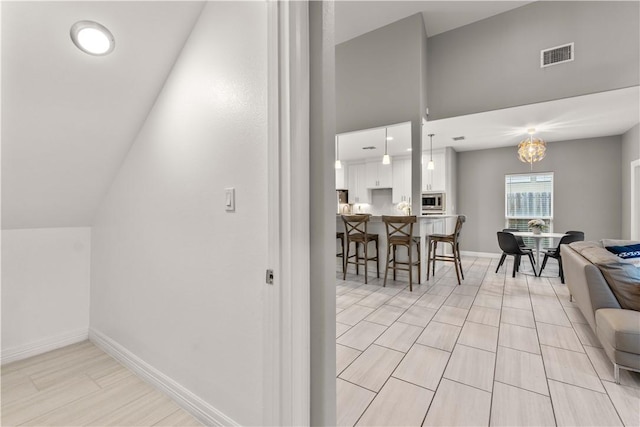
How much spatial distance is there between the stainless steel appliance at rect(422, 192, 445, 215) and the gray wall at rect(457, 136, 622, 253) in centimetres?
112

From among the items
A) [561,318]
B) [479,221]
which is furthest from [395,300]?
[479,221]

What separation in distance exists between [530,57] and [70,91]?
213 inches

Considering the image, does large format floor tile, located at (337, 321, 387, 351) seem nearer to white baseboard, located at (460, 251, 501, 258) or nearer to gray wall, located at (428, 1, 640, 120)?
gray wall, located at (428, 1, 640, 120)

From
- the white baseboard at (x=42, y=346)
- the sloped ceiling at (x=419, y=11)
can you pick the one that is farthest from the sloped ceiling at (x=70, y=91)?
the sloped ceiling at (x=419, y=11)

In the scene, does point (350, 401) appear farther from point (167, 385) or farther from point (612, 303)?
point (612, 303)

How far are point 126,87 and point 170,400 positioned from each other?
6.03 ft

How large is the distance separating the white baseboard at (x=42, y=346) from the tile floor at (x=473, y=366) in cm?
221

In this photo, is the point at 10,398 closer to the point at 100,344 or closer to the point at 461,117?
the point at 100,344

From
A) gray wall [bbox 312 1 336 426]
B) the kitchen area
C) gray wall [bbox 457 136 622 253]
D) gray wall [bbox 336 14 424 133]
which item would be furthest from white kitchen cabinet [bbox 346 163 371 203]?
gray wall [bbox 312 1 336 426]

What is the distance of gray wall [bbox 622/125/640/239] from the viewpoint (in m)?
4.90

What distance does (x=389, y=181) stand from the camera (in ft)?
17.5

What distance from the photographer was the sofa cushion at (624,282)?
76.0 inches

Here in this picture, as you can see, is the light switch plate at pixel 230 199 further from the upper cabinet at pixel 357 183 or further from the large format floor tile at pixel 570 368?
the upper cabinet at pixel 357 183

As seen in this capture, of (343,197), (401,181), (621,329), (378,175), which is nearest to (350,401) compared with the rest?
(621,329)
